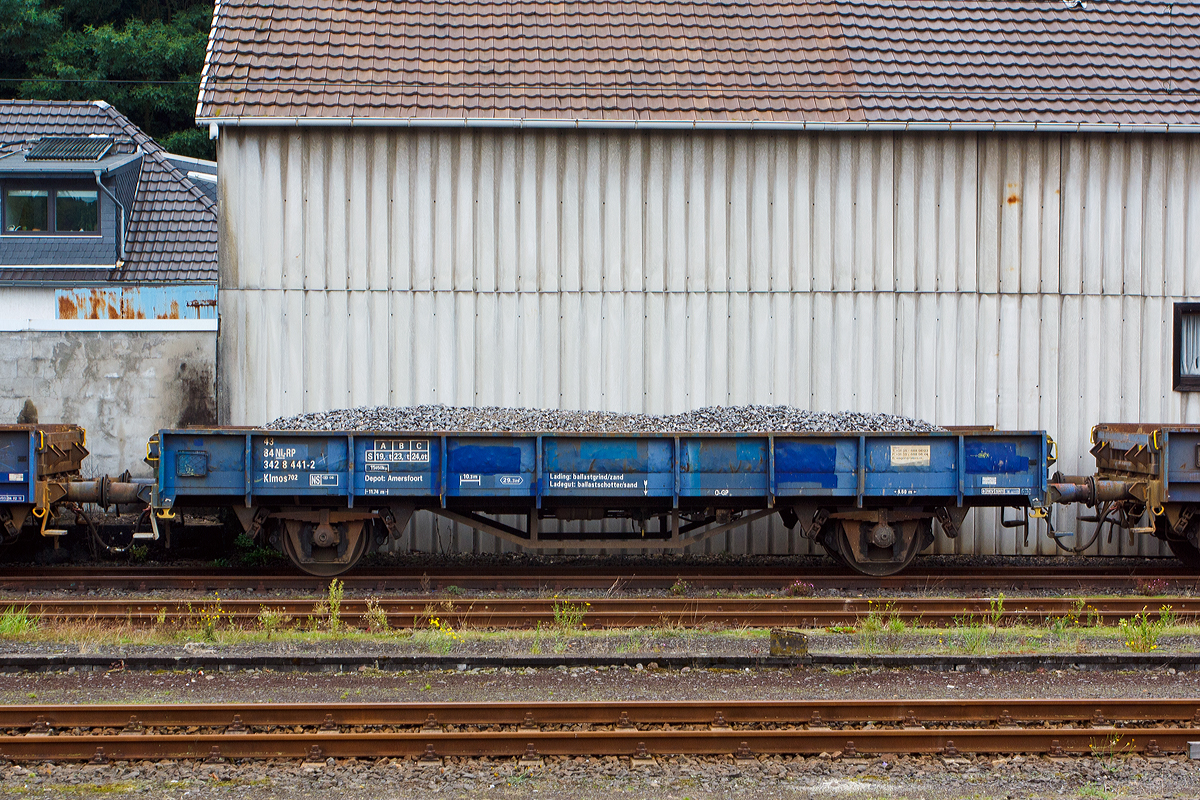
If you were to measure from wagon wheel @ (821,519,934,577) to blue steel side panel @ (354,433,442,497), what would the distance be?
4960mm

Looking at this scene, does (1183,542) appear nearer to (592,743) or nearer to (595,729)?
(595,729)

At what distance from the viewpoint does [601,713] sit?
652 centimetres

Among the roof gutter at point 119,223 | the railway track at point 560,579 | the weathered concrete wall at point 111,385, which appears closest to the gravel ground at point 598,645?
the railway track at point 560,579

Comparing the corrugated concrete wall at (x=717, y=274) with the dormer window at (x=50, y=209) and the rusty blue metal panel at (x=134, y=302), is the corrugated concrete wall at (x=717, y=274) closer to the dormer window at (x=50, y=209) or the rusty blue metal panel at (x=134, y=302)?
the rusty blue metal panel at (x=134, y=302)

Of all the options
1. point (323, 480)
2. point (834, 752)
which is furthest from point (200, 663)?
point (834, 752)

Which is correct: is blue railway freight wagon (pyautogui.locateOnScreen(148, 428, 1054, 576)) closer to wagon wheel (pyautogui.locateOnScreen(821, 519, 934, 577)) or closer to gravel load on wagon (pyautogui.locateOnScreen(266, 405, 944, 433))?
wagon wheel (pyautogui.locateOnScreen(821, 519, 934, 577))

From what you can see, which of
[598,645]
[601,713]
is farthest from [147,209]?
[601,713]

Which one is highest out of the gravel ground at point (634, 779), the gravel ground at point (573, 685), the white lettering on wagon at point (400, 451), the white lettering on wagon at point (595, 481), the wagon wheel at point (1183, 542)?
the white lettering on wagon at point (400, 451)

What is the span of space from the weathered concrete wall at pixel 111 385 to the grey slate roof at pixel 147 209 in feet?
4.78

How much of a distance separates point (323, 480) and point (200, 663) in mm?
3369

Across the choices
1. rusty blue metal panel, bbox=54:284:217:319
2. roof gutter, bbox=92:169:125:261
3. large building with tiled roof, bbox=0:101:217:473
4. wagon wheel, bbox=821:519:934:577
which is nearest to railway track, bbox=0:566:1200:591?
wagon wheel, bbox=821:519:934:577

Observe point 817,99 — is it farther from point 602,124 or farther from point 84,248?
point 84,248

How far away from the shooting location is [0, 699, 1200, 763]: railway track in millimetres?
5980

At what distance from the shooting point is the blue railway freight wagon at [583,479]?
35.3 ft
